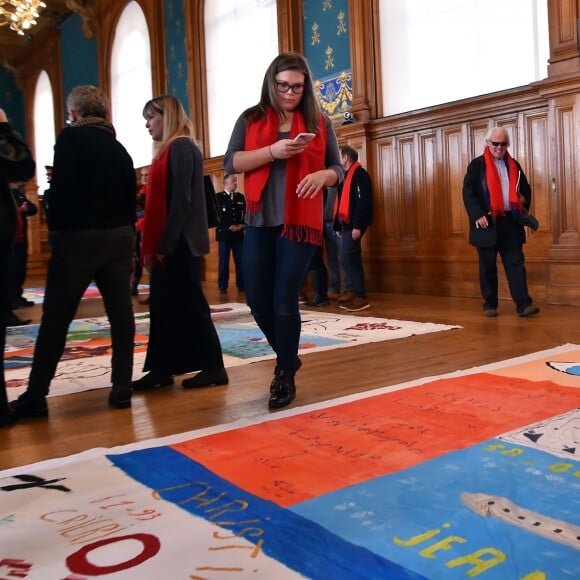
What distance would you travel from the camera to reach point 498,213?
16.6 feet

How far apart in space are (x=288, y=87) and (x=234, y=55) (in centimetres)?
736

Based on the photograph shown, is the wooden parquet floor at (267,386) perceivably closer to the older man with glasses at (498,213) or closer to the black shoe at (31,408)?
the black shoe at (31,408)

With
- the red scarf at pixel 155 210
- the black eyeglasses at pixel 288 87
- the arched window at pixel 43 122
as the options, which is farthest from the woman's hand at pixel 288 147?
the arched window at pixel 43 122

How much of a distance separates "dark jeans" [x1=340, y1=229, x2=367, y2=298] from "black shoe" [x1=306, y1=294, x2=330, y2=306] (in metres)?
0.41

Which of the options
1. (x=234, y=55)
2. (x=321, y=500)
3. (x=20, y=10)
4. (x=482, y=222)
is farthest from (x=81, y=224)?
(x=20, y=10)

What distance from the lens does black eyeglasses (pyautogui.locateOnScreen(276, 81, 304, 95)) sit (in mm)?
2590

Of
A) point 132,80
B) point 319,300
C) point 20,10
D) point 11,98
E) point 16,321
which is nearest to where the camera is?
point 16,321

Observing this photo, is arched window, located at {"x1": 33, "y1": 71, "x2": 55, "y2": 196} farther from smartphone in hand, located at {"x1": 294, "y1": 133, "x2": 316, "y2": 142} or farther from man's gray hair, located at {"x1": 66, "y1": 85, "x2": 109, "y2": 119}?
smartphone in hand, located at {"x1": 294, "y1": 133, "x2": 316, "y2": 142}

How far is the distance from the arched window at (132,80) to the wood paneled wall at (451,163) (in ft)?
13.5

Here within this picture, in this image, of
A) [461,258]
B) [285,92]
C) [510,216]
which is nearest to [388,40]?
[461,258]

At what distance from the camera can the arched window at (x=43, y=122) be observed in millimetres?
15594

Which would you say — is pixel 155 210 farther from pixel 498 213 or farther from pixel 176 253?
pixel 498 213

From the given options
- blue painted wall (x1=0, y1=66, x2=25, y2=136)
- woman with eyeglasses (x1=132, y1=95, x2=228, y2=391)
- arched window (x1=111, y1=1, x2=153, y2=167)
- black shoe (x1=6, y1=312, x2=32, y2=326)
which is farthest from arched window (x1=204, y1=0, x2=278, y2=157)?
blue painted wall (x1=0, y1=66, x2=25, y2=136)

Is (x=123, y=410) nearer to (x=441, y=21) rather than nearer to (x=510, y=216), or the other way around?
(x=510, y=216)
